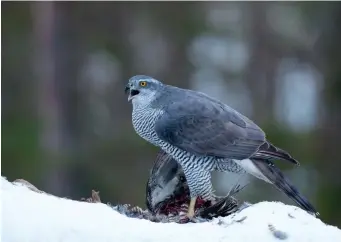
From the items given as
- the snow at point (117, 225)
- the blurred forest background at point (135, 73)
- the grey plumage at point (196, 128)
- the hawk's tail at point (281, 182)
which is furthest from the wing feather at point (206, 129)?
the blurred forest background at point (135, 73)

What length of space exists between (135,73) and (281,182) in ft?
31.6

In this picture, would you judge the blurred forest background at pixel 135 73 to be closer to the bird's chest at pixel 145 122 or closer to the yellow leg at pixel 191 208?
the bird's chest at pixel 145 122

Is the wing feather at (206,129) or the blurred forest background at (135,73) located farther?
the blurred forest background at (135,73)

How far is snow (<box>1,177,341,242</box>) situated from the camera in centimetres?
263

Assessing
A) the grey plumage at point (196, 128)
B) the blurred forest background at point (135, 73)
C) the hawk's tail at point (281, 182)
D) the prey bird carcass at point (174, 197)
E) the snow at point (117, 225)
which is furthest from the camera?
the blurred forest background at point (135, 73)

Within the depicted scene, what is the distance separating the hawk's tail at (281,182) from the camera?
383 cm

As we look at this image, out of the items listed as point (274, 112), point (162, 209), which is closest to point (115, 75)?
point (274, 112)

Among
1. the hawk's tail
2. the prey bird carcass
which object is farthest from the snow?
the hawk's tail

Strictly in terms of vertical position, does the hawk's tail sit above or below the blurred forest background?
above

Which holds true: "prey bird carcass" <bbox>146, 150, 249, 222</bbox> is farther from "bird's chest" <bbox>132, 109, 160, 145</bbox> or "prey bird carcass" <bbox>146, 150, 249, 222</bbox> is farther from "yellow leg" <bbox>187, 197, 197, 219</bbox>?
"bird's chest" <bbox>132, 109, 160, 145</bbox>

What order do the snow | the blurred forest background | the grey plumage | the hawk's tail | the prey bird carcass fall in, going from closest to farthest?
the snow < the prey bird carcass < the hawk's tail < the grey plumage < the blurred forest background

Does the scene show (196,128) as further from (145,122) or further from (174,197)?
(174,197)

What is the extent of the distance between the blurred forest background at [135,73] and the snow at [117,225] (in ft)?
28.7

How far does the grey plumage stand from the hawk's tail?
0.03 m
